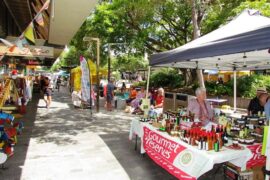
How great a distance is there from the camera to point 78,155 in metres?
5.72

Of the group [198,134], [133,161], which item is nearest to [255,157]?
[198,134]

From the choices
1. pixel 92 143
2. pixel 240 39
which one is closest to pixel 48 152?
pixel 92 143

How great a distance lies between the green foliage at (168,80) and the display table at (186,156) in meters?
13.1

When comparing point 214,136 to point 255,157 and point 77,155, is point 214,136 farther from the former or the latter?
point 77,155

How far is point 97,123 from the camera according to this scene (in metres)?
9.49

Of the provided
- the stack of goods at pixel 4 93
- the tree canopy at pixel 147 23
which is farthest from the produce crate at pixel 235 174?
the tree canopy at pixel 147 23

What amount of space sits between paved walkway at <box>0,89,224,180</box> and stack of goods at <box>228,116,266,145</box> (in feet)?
3.15

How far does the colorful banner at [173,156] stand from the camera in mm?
3553

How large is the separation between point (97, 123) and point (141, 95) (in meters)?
2.83

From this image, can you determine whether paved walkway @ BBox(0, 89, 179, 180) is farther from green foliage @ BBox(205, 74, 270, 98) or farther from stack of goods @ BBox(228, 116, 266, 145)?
green foliage @ BBox(205, 74, 270, 98)

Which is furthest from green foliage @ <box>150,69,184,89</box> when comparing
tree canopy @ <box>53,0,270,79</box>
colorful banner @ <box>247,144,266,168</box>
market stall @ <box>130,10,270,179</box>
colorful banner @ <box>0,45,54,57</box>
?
colorful banner @ <box>247,144,266,168</box>

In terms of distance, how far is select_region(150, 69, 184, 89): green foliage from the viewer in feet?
58.1

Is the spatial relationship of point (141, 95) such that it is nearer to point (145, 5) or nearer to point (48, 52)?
point (145, 5)

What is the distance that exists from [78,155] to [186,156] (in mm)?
2830
